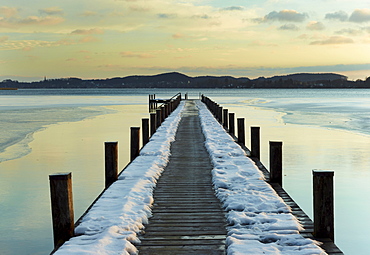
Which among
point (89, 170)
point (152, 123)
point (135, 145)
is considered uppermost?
point (152, 123)

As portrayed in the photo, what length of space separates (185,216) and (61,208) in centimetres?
174

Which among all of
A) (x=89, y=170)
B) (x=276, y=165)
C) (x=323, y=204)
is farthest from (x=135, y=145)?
(x=323, y=204)

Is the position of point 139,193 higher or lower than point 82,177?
higher

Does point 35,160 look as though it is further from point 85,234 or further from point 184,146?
point 85,234

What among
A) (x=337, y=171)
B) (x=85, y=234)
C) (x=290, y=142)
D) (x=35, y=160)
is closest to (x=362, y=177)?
(x=337, y=171)

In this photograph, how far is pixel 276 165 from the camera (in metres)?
8.07

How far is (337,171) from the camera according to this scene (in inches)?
568

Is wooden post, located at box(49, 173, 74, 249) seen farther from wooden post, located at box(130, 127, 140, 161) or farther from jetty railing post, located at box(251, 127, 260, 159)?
jetty railing post, located at box(251, 127, 260, 159)

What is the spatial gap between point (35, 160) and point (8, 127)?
14.1 metres

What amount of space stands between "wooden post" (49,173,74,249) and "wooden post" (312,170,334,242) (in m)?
3.02

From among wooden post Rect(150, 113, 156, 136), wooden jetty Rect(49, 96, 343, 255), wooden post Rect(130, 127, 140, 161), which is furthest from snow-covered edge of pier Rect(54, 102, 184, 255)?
wooden post Rect(150, 113, 156, 136)

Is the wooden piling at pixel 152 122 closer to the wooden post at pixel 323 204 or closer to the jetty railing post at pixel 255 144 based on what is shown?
the jetty railing post at pixel 255 144

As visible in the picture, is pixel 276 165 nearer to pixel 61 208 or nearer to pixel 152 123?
pixel 61 208

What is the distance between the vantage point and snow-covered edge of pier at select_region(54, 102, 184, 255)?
4.62 metres
